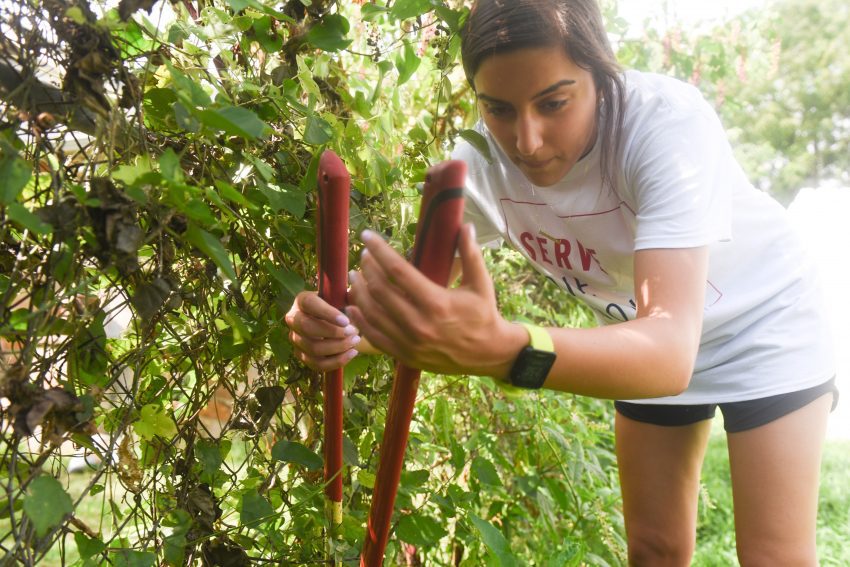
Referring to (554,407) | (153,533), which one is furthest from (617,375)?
(554,407)

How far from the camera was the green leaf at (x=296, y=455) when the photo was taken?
1.12 metres

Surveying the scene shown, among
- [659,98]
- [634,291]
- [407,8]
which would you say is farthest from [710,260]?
[407,8]

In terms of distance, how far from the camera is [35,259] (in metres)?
0.88

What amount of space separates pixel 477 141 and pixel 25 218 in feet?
2.61

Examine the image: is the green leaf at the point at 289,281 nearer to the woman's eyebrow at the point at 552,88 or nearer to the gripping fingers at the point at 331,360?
the gripping fingers at the point at 331,360

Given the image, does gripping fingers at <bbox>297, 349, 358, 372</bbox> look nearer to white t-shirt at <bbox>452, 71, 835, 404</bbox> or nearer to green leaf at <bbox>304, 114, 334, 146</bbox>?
green leaf at <bbox>304, 114, 334, 146</bbox>

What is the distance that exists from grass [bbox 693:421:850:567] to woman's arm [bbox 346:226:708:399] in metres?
1.28

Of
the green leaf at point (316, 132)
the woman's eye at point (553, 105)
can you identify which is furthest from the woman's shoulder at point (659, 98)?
the green leaf at point (316, 132)

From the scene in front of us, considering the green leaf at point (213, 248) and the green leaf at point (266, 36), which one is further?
the green leaf at point (266, 36)

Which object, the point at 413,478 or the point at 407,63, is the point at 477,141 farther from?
the point at 413,478

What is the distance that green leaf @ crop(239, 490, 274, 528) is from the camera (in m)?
1.10

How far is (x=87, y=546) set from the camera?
3.12ft

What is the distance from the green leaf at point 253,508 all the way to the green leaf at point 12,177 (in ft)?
1.88

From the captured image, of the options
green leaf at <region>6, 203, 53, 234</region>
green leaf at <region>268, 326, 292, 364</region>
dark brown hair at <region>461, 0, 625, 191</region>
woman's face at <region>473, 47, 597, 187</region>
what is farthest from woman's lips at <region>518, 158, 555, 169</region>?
A: green leaf at <region>6, 203, 53, 234</region>
